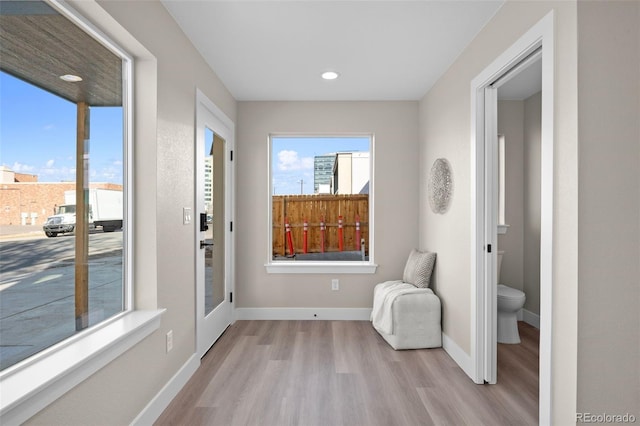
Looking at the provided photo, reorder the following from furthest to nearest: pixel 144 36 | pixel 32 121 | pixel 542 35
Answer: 1. pixel 144 36
2. pixel 542 35
3. pixel 32 121

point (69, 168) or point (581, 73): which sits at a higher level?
point (581, 73)

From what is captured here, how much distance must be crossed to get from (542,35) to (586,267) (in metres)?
1.15

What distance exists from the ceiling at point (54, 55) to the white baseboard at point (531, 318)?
4.15 metres

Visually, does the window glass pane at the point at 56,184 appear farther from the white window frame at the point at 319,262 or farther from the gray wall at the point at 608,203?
the gray wall at the point at 608,203

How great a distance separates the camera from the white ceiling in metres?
2.15

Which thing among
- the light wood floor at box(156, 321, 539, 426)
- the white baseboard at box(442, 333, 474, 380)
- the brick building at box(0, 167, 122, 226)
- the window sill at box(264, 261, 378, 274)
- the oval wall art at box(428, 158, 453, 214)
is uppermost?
the oval wall art at box(428, 158, 453, 214)

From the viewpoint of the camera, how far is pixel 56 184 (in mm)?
1535

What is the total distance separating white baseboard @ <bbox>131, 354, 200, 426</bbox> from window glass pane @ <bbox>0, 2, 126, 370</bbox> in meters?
0.58

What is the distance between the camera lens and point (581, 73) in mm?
1504

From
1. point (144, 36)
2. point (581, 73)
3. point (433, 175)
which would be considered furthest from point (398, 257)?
point (144, 36)

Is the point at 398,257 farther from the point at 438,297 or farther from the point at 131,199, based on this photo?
the point at 131,199

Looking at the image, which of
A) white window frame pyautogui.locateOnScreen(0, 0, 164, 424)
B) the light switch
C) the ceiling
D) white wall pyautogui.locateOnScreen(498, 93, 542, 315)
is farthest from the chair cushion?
the ceiling

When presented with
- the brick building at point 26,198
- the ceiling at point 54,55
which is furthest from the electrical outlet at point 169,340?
the ceiling at point 54,55

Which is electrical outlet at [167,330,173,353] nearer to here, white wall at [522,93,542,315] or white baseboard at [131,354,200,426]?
white baseboard at [131,354,200,426]
